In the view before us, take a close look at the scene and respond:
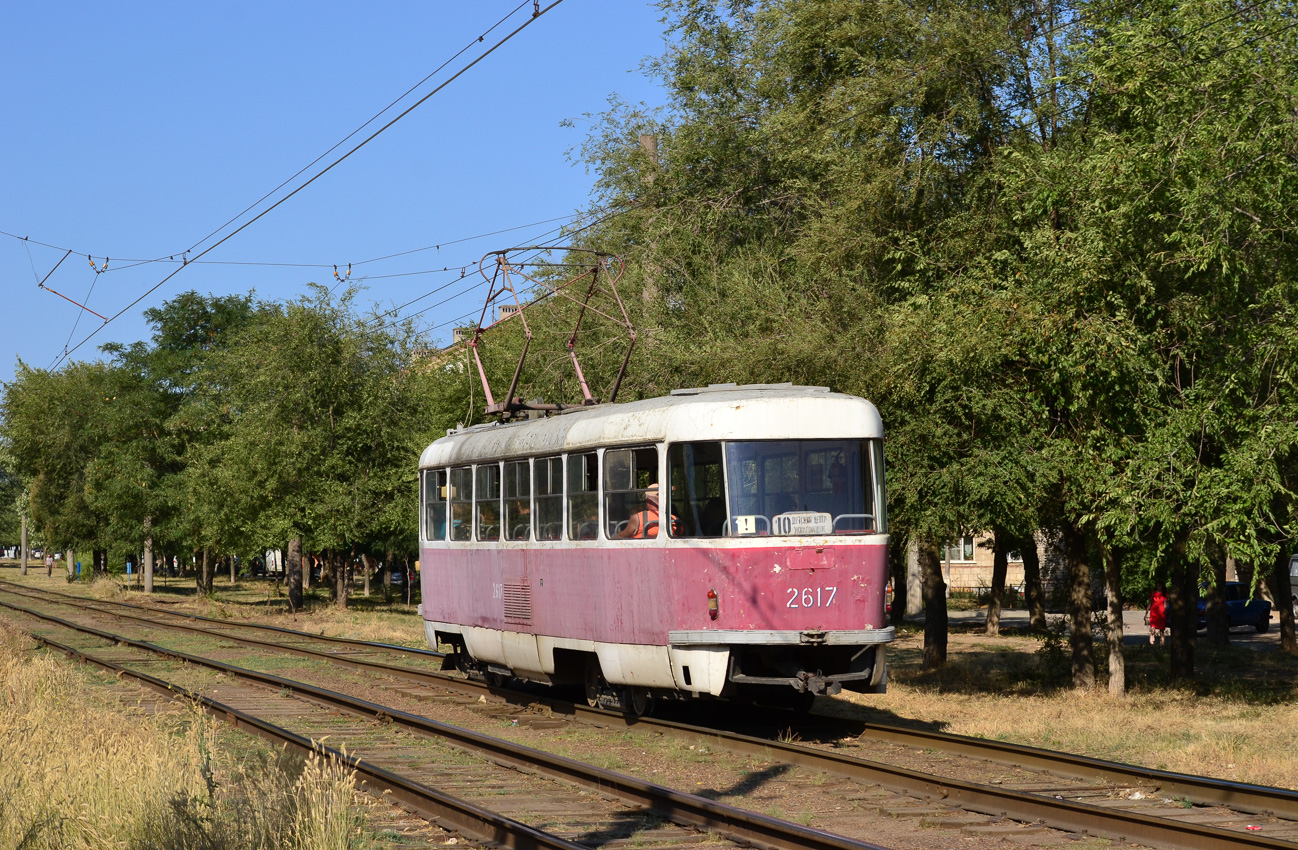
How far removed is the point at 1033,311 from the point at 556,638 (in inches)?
270

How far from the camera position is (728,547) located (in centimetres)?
1216

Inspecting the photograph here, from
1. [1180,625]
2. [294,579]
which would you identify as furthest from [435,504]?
[294,579]

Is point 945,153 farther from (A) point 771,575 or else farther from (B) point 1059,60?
(A) point 771,575

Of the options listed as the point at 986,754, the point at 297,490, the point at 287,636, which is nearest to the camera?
the point at 986,754

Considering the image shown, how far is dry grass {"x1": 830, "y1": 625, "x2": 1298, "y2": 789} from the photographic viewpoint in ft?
39.3

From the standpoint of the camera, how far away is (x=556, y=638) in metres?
14.6

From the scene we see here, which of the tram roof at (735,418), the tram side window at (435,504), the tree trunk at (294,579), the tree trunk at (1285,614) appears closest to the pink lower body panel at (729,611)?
the tram roof at (735,418)

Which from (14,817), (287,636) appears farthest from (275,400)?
(14,817)

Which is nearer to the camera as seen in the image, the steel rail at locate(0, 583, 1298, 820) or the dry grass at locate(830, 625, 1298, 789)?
the steel rail at locate(0, 583, 1298, 820)

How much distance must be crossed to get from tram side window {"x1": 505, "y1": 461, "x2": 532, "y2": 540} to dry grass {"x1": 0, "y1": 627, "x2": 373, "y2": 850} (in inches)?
206

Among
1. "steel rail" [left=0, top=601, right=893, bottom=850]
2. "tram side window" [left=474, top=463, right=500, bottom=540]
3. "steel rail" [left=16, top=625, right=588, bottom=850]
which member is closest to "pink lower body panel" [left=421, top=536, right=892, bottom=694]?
"steel rail" [left=0, top=601, right=893, bottom=850]

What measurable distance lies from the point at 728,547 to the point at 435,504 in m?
7.49

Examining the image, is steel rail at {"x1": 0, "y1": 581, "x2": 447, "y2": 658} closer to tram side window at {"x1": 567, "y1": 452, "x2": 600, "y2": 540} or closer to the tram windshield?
tram side window at {"x1": 567, "y1": 452, "x2": 600, "y2": 540}

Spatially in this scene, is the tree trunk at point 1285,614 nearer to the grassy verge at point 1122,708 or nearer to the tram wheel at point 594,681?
the grassy verge at point 1122,708
